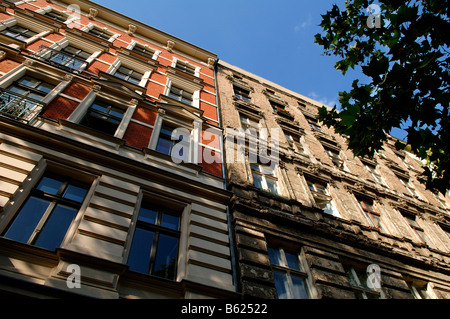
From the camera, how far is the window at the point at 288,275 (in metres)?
7.47

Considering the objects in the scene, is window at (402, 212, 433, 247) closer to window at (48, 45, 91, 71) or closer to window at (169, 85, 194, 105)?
window at (169, 85, 194, 105)

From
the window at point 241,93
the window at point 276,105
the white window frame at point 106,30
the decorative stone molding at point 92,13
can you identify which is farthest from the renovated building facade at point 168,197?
the window at point 276,105

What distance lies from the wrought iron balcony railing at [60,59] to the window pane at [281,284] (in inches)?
444

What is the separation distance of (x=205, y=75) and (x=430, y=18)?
47.0 feet

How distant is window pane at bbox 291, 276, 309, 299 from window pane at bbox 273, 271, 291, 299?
0.87ft

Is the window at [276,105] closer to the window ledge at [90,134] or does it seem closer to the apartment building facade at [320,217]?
the apartment building facade at [320,217]

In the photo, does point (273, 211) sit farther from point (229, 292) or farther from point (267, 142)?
point (267, 142)

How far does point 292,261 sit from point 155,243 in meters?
4.39

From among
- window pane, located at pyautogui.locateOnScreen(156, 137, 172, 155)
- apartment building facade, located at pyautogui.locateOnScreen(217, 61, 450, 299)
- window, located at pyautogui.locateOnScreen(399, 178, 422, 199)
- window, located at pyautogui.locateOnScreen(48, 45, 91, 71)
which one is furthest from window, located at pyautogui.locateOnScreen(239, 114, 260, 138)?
window, located at pyautogui.locateOnScreen(399, 178, 422, 199)

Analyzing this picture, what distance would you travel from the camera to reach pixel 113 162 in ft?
26.0

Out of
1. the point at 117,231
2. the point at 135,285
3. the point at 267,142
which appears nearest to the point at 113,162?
the point at 117,231

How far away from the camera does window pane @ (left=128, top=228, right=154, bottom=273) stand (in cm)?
624

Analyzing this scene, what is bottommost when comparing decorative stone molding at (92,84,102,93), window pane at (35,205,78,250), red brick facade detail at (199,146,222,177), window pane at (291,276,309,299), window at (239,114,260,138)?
window pane at (291,276,309,299)

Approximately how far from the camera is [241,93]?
19.9 metres
